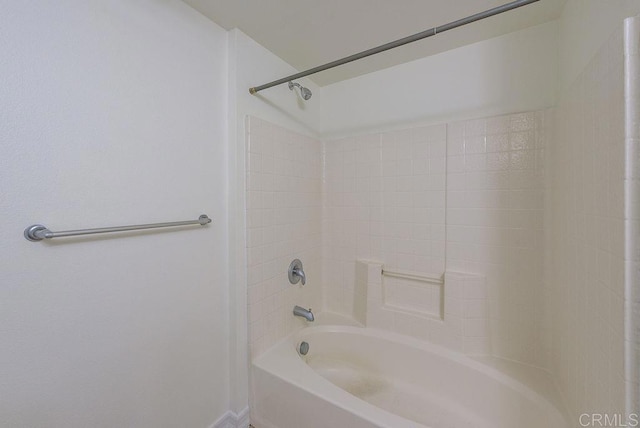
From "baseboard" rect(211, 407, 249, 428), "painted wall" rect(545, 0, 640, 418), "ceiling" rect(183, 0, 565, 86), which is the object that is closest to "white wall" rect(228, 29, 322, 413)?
"baseboard" rect(211, 407, 249, 428)

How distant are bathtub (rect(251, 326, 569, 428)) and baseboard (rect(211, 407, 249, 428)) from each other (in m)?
0.05

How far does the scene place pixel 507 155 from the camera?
139 centimetres

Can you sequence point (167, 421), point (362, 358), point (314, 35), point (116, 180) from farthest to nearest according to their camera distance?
1. point (362, 358)
2. point (314, 35)
3. point (167, 421)
4. point (116, 180)

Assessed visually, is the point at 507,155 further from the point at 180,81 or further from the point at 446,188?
the point at 180,81

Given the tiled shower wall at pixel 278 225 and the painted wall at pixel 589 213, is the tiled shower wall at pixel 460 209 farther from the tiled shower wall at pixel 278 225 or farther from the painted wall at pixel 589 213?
the tiled shower wall at pixel 278 225

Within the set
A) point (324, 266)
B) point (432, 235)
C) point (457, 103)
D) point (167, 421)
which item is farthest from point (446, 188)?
point (167, 421)

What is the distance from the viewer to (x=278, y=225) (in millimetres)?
1575

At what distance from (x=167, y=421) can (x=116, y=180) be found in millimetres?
1044

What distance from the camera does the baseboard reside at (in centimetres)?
130

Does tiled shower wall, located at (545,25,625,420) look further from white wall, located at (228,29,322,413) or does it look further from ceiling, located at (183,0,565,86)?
white wall, located at (228,29,322,413)

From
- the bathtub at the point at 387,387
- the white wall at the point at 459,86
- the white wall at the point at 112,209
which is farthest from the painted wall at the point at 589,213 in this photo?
the white wall at the point at 112,209

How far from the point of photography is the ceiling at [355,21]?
1.17 metres

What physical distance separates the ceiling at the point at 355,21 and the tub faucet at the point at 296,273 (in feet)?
4.40

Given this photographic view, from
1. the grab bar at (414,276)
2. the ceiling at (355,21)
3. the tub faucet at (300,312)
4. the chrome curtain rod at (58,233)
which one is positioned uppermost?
the ceiling at (355,21)
